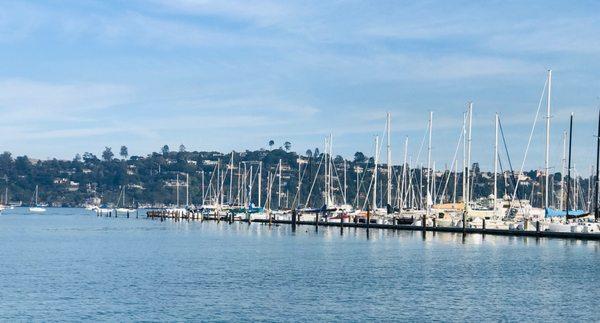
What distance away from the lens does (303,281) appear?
59500 millimetres

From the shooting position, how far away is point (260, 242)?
101m

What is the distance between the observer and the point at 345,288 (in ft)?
183

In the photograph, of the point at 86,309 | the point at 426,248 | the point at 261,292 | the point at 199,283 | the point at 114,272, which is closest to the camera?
the point at 86,309

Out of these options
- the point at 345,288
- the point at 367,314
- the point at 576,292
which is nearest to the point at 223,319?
the point at 367,314

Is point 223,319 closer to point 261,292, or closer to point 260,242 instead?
point 261,292

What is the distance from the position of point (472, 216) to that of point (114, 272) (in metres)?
58.7

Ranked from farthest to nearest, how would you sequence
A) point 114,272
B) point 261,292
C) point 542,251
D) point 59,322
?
point 542,251
point 114,272
point 261,292
point 59,322

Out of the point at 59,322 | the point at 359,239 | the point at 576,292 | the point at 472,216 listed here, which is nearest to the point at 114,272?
the point at 59,322

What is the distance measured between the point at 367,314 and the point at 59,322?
13755 mm

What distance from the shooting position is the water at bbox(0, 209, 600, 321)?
154 feet

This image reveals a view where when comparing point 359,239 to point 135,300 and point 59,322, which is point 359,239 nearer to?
point 135,300

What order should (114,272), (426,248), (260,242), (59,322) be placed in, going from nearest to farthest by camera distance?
(59,322), (114,272), (426,248), (260,242)

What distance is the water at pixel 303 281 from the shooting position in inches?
1843

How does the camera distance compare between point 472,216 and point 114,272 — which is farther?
point 472,216
